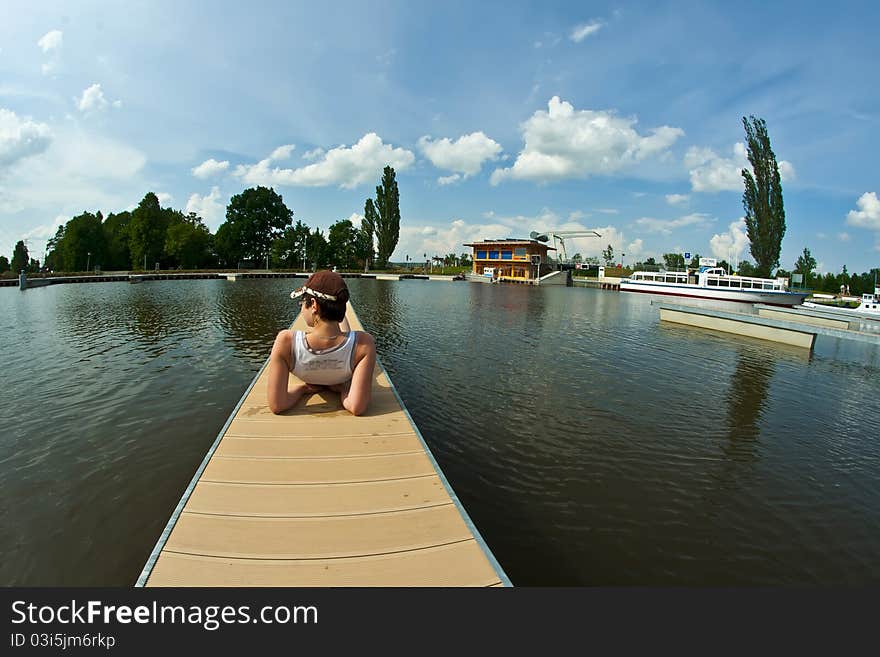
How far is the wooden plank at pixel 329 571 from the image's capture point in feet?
7.74

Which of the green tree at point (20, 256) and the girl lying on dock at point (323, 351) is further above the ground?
the green tree at point (20, 256)

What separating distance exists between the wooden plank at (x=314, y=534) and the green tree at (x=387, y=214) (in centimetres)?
8913

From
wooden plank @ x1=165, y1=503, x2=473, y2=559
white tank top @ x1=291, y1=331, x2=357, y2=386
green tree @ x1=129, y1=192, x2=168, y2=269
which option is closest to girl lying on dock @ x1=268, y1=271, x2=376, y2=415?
white tank top @ x1=291, y1=331, x2=357, y2=386

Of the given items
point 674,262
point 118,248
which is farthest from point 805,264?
point 118,248

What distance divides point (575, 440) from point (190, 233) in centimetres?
8445

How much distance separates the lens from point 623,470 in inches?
248

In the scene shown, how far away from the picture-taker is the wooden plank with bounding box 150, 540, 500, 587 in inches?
92.9

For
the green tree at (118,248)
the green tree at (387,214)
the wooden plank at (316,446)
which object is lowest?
the wooden plank at (316,446)

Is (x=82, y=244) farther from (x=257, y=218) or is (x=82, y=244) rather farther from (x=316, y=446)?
(x=316, y=446)

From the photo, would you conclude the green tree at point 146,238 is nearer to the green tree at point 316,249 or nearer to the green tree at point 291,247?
the green tree at point 291,247

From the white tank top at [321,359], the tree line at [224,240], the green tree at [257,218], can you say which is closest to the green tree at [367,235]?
the tree line at [224,240]

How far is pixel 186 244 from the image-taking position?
71875 mm

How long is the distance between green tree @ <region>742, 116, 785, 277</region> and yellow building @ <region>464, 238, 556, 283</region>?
126ft

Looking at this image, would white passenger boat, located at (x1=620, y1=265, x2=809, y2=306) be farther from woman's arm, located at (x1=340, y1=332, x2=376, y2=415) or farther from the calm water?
woman's arm, located at (x1=340, y1=332, x2=376, y2=415)
